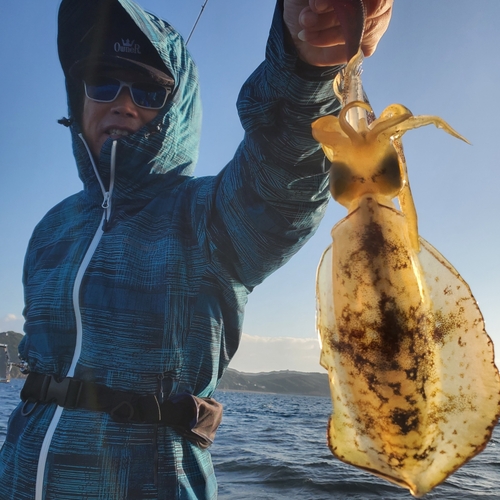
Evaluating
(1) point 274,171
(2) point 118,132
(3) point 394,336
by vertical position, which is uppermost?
(2) point 118,132

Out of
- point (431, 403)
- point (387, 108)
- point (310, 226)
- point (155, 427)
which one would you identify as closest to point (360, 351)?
point (431, 403)

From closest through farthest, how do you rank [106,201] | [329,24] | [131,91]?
[329,24] → [106,201] → [131,91]

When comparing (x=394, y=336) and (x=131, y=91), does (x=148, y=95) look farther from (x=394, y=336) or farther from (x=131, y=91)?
(x=394, y=336)

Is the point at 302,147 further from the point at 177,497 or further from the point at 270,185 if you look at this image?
the point at 177,497

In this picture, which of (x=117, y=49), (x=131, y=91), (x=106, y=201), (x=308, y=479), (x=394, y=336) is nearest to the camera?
(x=394, y=336)

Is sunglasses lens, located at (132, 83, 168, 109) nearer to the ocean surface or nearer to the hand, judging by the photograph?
the hand

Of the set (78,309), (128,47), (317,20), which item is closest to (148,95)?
(128,47)
